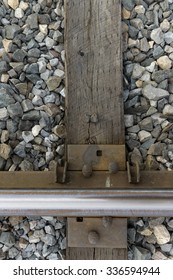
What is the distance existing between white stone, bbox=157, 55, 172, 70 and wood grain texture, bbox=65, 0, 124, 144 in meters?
0.16

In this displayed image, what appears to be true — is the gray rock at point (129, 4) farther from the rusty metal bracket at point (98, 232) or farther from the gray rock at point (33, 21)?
the rusty metal bracket at point (98, 232)

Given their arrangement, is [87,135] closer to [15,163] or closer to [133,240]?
[15,163]

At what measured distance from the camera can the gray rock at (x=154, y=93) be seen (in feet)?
5.83

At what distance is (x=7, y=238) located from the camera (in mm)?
1766

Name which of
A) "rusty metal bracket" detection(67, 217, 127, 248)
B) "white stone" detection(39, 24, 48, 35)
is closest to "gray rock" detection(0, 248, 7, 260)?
"rusty metal bracket" detection(67, 217, 127, 248)

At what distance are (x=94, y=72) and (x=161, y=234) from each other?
2.25ft

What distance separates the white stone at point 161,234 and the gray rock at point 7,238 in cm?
56

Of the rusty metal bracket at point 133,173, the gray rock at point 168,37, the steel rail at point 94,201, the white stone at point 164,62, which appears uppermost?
the gray rock at point 168,37

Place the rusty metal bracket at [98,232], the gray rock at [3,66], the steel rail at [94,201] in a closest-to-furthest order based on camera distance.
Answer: the steel rail at [94,201]
the rusty metal bracket at [98,232]
the gray rock at [3,66]

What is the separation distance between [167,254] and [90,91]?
71cm

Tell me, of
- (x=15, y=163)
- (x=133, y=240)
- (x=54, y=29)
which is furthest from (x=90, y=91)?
(x=133, y=240)

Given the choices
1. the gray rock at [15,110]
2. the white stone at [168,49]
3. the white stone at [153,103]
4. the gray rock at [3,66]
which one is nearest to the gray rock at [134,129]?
the white stone at [153,103]

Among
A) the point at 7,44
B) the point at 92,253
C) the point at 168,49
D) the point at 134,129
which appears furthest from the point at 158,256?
the point at 7,44

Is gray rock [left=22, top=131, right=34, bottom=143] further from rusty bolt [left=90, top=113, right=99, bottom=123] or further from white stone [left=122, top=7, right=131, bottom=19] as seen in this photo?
white stone [left=122, top=7, right=131, bottom=19]
